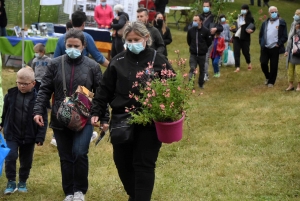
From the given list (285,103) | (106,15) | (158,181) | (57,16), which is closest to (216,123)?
(285,103)

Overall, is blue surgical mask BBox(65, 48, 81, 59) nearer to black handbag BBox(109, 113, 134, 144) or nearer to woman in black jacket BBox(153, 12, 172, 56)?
black handbag BBox(109, 113, 134, 144)

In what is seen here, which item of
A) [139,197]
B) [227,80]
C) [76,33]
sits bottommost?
[227,80]

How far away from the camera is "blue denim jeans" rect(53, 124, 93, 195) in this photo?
6.09 metres

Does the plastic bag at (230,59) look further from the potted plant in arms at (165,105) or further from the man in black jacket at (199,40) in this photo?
the potted plant in arms at (165,105)

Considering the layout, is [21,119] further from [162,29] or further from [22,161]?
[162,29]

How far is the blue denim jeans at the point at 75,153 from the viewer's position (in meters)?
6.09

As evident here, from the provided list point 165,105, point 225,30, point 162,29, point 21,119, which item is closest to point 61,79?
point 21,119

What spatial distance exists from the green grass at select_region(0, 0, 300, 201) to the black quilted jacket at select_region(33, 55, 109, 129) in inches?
44.5

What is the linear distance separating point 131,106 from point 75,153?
114 centimetres

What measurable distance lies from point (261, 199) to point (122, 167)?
2.06m

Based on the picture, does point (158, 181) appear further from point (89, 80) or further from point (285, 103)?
point (285, 103)

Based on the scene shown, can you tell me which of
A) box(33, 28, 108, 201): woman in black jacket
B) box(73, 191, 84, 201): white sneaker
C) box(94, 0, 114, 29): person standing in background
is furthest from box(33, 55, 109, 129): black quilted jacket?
box(94, 0, 114, 29): person standing in background

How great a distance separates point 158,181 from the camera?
7598 millimetres

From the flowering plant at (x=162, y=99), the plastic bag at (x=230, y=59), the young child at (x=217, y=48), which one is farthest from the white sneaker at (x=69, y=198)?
the plastic bag at (x=230, y=59)
